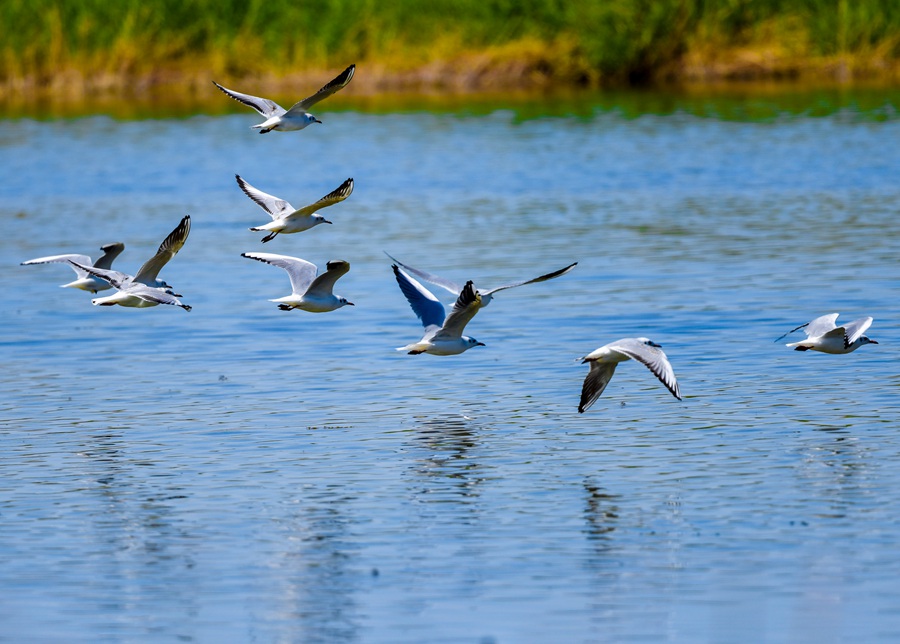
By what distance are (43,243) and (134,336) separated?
8249 millimetres

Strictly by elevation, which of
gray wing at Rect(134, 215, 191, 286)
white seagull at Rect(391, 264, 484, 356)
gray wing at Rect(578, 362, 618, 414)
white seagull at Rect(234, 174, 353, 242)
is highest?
white seagull at Rect(234, 174, 353, 242)

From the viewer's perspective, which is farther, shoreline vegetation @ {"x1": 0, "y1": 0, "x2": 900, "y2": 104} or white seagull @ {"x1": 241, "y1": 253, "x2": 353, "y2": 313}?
shoreline vegetation @ {"x1": 0, "y1": 0, "x2": 900, "y2": 104}

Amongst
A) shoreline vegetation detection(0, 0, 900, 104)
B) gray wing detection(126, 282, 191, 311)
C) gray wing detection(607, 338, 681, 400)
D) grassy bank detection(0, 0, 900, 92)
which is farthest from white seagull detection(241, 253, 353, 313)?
grassy bank detection(0, 0, 900, 92)

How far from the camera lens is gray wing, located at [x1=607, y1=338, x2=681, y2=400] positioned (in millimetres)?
12288

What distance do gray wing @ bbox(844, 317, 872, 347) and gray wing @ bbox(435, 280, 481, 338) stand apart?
10.5 ft

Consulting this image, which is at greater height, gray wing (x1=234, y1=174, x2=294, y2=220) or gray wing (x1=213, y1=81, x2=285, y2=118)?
gray wing (x1=213, y1=81, x2=285, y2=118)

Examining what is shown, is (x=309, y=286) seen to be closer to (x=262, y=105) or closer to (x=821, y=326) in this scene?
(x=262, y=105)

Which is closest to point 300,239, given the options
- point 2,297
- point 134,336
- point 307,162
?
point 2,297

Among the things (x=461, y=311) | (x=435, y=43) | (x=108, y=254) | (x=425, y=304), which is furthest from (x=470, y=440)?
(x=435, y=43)

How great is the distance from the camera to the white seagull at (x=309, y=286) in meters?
14.2

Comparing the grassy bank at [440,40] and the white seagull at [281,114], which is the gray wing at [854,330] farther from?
the grassy bank at [440,40]

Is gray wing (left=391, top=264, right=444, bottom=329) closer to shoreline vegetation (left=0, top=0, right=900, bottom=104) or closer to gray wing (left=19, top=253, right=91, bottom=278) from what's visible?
gray wing (left=19, top=253, right=91, bottom=278)

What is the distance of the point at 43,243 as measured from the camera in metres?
27.6

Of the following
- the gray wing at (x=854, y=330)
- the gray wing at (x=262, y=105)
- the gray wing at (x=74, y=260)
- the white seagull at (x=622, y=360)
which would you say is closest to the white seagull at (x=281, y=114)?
the gray wing at (x=262, y=105)
